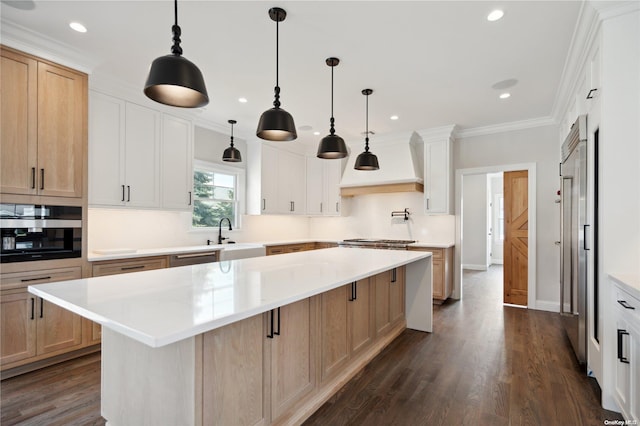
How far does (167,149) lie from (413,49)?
9.83ft

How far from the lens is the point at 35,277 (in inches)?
107

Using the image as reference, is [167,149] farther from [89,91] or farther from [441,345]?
[441,345]

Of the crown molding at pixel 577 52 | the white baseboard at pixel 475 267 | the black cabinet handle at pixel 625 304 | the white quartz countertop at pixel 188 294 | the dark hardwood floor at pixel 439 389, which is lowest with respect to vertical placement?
the white baseboard at pixel 475 267

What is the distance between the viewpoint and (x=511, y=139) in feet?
16.2

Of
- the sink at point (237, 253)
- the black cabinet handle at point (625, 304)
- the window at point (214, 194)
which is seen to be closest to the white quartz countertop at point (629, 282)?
the black cabinet handle at point (625, 304)

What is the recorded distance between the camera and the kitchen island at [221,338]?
133cm

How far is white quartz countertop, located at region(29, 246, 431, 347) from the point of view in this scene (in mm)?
1159

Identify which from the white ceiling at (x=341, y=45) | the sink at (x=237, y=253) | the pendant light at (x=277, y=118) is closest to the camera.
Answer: the pendant light at (x=277, y=118)

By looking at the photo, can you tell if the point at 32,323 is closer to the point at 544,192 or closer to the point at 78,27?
the point at 78,27

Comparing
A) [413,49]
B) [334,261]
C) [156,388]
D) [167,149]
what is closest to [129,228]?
[167,149]

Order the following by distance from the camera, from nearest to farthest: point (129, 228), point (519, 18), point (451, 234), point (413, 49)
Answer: point (519, 18) → point (413, 49) → point (129, 228) → point (451, 234)

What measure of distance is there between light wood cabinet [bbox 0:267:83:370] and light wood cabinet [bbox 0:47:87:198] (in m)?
0.71

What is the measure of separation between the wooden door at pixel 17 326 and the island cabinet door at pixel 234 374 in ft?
7.30

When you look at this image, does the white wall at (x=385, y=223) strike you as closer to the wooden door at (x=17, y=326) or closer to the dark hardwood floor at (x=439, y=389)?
the dark hardwood floor at (x=439, y=389)
